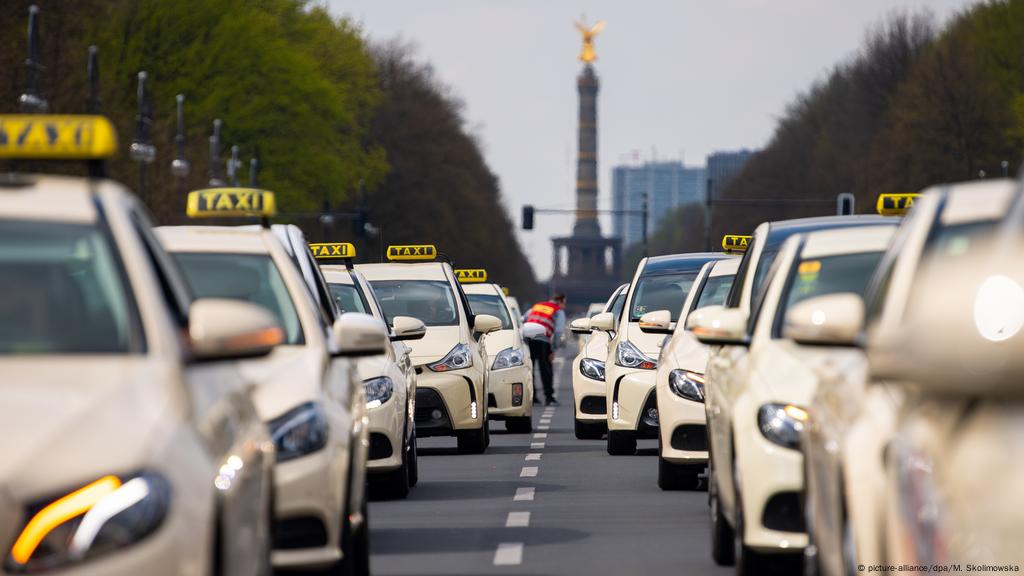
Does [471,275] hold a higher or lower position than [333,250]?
lower

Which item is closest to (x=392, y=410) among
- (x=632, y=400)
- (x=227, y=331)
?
→ (x=632, y=400)

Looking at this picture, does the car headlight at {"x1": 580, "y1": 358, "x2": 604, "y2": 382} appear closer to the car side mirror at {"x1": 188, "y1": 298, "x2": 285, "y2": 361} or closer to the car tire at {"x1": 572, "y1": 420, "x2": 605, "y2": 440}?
the car tire at {"x1": 572, "y1": 420, "x2": 605, "y2": 440}

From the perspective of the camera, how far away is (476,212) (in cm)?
9900

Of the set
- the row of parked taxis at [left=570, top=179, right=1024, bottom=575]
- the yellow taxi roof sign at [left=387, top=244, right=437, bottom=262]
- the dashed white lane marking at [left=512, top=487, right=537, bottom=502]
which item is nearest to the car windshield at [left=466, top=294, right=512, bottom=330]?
the yellow taxi roof sign at [left=387, top=244, right=437, bottom=262]

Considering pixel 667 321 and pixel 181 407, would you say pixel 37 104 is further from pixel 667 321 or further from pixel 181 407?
pixel 181 407

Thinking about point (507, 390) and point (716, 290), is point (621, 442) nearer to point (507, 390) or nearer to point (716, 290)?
point (716, 290)

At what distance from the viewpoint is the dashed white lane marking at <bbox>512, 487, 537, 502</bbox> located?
51.4ft

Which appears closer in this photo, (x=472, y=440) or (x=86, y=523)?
(x=86, y=523)

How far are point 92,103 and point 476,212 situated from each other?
57.9 m

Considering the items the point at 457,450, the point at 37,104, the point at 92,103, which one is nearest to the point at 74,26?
the point at 92,103

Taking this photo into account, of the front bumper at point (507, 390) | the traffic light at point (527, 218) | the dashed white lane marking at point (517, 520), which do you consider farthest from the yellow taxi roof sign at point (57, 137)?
the traffic light at point (527, 218)

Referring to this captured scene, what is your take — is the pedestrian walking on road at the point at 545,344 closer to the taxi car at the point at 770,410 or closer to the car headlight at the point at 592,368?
the car headlight at the point at 592,368

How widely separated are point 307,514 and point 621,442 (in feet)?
39.5

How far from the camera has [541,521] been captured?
13.9 meters
